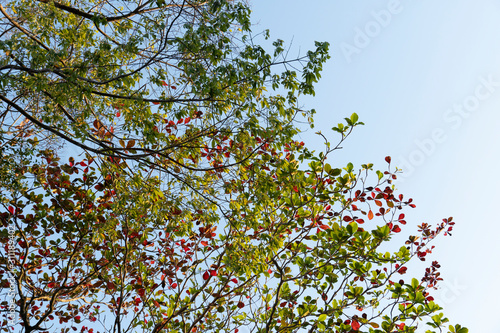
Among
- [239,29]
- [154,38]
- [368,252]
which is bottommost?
[368,252]

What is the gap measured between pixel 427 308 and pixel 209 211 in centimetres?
233

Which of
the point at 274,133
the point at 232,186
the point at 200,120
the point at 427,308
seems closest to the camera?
the point at 427,308

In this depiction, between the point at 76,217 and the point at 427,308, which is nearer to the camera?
the point at 427,308

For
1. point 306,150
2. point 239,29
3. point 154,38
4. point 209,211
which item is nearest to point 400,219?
point 306,150

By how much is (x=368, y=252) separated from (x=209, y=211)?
67.4 inches

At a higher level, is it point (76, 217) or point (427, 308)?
point (76, 217)

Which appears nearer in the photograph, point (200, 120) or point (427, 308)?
point (427, 308)

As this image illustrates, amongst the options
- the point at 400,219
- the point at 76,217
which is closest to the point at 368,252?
the point at 400,219

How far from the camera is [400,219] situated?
431 centimetres

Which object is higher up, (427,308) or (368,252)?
(368,252)

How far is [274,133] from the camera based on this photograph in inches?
160

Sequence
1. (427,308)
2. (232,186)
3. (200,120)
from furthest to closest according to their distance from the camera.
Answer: (200,120) → (232,186) → (427,308)

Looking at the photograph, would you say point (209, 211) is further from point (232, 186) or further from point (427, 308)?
point (427, 308)

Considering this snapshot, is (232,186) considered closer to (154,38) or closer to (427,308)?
(154,38)
